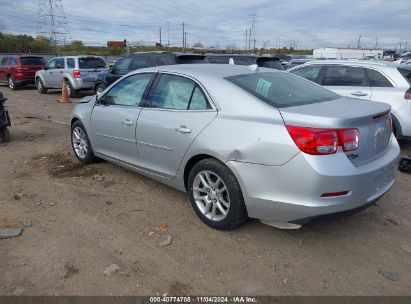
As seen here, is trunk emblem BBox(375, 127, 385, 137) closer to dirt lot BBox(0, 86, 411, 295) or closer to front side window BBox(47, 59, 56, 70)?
dirt lot BBox(0, 86, 411, 295)

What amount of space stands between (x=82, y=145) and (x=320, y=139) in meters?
4.05

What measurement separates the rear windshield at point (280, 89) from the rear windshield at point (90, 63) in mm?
11819

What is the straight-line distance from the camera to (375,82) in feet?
22.4

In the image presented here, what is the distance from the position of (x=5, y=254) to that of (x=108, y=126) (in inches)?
84.4

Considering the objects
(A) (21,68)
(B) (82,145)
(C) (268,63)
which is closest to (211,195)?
(B) (82,145)

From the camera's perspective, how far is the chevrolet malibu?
3.04 meters

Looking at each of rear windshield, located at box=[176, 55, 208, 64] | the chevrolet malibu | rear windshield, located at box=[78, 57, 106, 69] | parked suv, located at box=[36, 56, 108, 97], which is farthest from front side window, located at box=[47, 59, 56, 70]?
the chevrolet malibu

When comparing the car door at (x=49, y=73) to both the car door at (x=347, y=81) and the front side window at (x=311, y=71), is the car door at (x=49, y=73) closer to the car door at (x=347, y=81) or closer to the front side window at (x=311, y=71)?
the front side window at (x=311, y=71)

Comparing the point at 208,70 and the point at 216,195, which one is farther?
the point at 208,70

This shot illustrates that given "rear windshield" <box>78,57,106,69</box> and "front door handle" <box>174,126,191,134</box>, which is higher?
"rear windshield" <box>78,57,106,69</box>

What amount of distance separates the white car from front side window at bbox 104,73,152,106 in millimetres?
4168

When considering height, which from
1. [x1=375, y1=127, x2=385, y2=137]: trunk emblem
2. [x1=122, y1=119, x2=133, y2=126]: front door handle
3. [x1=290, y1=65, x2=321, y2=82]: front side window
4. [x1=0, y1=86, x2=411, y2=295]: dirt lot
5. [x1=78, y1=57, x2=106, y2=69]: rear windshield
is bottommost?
[x1=0, y1=86, x2=411, y2=295]: dirt lot

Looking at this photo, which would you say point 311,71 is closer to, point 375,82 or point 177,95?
point 375,82

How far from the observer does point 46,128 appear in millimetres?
8898
